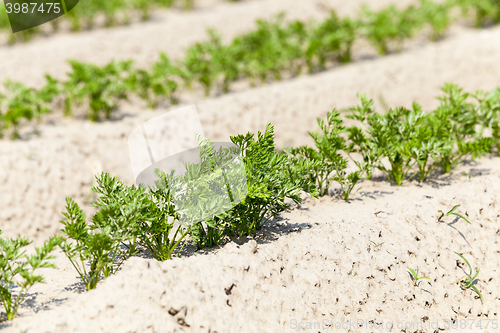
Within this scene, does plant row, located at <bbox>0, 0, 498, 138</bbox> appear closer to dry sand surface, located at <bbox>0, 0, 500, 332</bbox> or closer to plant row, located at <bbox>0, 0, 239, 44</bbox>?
dry sand surface, located at <bbox>0, 0, 500, 332</bbox>

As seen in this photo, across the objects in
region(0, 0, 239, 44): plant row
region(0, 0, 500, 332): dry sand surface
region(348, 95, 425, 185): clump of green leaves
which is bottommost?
region(0, 0, 500, 332): dry sand surface

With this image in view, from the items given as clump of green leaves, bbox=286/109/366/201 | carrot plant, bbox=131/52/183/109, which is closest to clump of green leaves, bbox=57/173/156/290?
clump of green leaves, bbox=286/109/366/201

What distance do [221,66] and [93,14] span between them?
4.00 metres

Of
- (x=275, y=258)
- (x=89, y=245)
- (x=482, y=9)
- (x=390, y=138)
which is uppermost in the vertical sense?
(x=482, y=9)

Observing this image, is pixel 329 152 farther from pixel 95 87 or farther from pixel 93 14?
pixel 93 14

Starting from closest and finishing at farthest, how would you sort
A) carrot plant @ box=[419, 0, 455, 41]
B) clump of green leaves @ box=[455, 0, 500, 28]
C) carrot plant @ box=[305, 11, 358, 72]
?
carrot plant @ box=[305, 11, 358, 72], carrot plant @ box=[419, 0, 455, 41], clump of green leaves @ box=[455, 0, 500, 28]

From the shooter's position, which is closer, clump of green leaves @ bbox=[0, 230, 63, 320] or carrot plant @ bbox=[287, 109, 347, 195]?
clump of green leaves @ bbox=[0, 230, 63, 320]

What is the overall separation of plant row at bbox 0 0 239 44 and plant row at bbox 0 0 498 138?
245 cm

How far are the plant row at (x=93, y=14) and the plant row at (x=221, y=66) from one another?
96.4 inches

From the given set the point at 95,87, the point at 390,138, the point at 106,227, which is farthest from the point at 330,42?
the point at 106,227

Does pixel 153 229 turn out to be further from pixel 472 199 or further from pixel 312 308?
pixel 472 199

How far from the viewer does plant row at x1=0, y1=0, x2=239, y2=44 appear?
836cm

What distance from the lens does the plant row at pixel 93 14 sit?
8359mm

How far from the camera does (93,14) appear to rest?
8.77m
